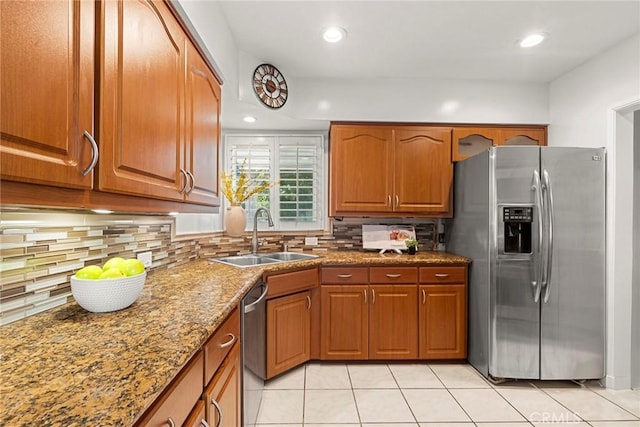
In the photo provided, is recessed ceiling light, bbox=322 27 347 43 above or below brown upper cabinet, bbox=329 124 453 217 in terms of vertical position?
above

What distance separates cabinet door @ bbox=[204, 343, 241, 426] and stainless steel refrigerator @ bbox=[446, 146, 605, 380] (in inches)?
72.4

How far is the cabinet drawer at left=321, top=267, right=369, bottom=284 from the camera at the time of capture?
249 centimetres

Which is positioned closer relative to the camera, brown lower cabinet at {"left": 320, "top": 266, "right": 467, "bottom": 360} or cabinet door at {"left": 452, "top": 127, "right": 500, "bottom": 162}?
brown lower cabinet at {"left": 320, "top": 266, "right": 467, "bottom": 360}

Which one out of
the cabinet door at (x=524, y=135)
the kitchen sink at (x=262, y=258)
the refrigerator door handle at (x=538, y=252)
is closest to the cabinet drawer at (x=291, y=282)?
the kitchen sink at (x=262, y=258)

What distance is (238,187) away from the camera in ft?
9.05

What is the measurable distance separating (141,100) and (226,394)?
43.9 inches

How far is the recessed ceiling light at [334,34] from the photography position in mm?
2074

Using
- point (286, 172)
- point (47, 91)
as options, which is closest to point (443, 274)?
point (286, 172)

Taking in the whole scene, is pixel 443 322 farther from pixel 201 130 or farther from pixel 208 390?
pixel 201 130

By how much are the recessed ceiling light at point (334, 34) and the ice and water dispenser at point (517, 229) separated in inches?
66.2

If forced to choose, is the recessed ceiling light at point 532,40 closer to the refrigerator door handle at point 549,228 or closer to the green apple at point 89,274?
the refrigerator door handle at point 549,228

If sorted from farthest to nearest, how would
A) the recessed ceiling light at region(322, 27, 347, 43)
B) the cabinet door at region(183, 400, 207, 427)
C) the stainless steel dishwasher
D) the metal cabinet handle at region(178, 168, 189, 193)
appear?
the recessed ceiling light at region(322, 27, 347, 43) → the stainless steel dishwasher → the metal cabinet handle at region(178, 168, 189, 193) → the cabinet door at region(183, 400, 207, 427)

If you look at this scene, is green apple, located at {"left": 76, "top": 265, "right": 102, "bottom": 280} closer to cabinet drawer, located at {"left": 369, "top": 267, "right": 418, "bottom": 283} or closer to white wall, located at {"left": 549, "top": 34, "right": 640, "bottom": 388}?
cabinet drawer, located at {"left": 369, "top": 267, "right": 418, "bottom": 283}

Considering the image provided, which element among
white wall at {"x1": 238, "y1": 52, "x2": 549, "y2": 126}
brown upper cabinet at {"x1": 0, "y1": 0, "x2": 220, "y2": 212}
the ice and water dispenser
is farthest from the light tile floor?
white wall at {"x1": 238, "y1": 52, "x2": 549, "y2": 126}
